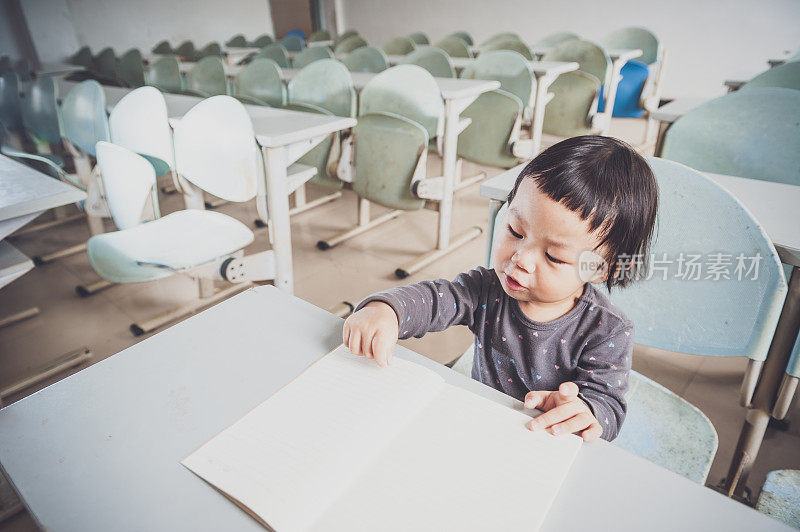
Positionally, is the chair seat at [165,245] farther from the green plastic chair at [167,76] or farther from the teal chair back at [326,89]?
the green plastic chair at [167,76]

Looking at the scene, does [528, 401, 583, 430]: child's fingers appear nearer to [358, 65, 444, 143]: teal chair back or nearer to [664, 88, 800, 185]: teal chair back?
[664, 88, 800, 185]: teal chair back

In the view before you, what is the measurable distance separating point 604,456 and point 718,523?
0.33 ft

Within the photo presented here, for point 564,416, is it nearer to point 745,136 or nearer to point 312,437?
point 312,437

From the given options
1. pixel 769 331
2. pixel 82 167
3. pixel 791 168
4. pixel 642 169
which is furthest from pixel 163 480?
pixel 82 167

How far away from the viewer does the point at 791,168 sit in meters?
1.25

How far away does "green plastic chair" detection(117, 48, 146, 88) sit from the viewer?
448cm

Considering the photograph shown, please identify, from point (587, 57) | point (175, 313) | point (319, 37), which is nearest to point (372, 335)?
point (175, 313)

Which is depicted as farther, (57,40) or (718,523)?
(57,40)

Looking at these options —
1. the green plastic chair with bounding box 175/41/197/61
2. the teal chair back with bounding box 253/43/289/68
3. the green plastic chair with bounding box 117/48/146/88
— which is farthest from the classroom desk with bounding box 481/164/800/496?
the green plastic chair with bounding box 175/41/197/61

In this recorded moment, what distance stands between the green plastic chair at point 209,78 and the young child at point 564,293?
120 inches

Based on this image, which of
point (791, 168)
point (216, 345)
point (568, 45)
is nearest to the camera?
point (216, 345)

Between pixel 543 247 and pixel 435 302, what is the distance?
219 mm

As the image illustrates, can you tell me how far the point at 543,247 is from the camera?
0.64 m

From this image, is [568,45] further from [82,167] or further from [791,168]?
[82,167]
